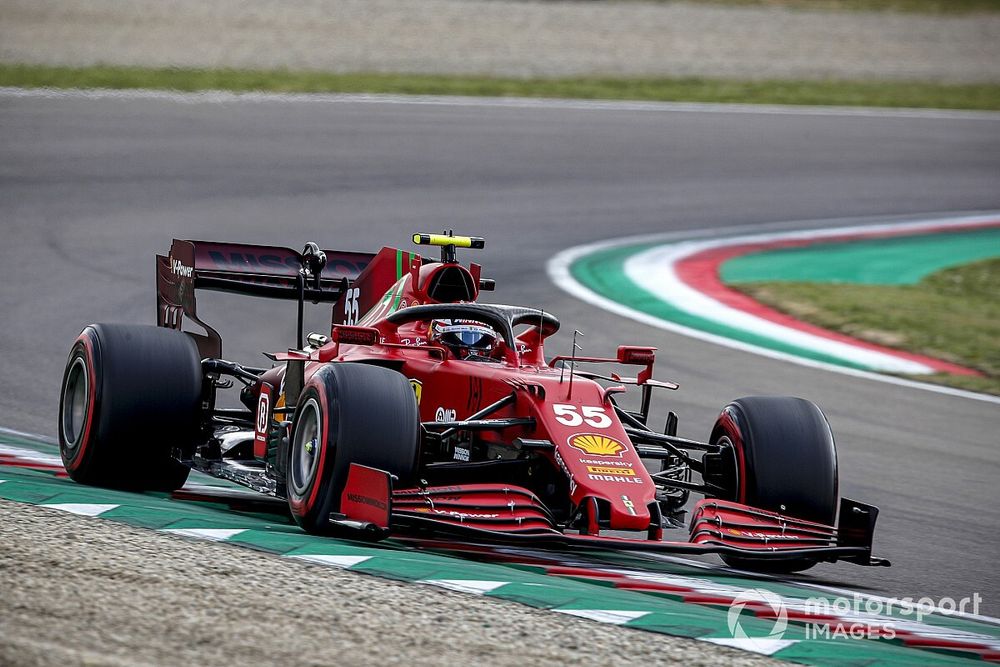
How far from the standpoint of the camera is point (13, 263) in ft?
46.5

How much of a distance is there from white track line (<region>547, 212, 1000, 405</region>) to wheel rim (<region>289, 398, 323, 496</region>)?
6.20 m

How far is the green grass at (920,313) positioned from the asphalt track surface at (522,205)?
4.55 feet

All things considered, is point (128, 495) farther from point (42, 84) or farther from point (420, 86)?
point (420, 86)

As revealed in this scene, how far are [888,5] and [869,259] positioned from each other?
30.3 m

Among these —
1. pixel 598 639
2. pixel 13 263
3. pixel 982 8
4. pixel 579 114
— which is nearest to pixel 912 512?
pixel 598 639

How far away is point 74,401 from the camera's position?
8.31 meters

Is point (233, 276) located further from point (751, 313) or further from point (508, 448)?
point (751, 313)

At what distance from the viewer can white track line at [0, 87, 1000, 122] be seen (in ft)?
74.6

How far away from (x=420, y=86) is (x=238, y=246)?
1737 cm

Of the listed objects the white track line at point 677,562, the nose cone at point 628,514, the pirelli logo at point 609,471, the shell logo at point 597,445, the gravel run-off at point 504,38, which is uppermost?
the gravel run-off at point 504,38

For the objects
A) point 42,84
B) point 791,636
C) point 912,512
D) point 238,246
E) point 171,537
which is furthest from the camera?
point 42,84

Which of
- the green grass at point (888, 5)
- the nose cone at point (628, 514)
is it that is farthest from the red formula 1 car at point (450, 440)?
the green grass at point (888, 5)
